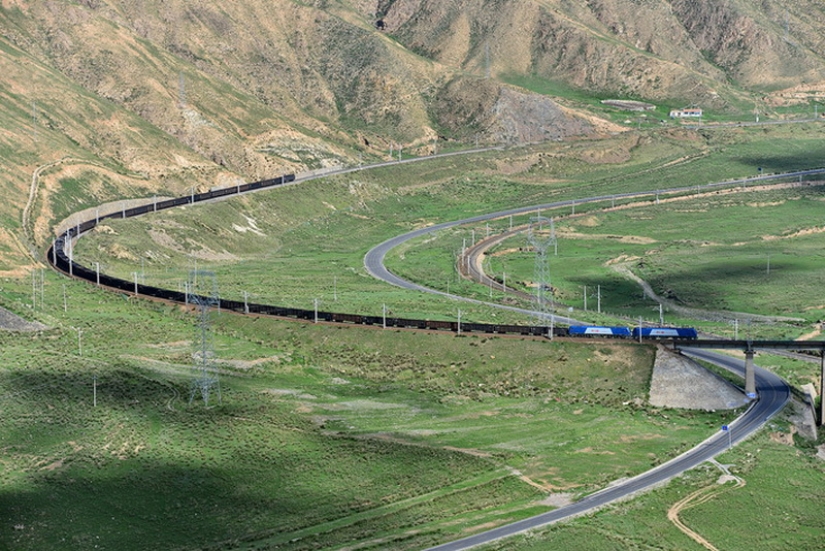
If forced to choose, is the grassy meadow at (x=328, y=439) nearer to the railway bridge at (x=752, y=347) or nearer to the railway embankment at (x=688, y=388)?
the railway embankment at (x=688, y=388)

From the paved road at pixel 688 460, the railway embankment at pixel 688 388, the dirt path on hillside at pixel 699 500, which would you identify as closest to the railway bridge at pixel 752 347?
the railway embankment at pixel 688 388

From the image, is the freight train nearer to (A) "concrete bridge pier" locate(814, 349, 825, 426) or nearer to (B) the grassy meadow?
(B) the grassy meadow

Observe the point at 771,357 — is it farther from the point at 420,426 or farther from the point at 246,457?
the point at 246,457

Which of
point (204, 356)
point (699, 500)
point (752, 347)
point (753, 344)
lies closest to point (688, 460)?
point (699, 500)

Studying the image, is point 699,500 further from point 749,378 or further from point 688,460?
point 749,378

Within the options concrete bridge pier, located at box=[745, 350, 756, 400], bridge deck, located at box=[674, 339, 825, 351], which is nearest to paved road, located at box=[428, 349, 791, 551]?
concrete bridge pier, located at box=[745, 350, 756, 400]

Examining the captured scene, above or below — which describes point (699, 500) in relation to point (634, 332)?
below
